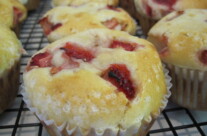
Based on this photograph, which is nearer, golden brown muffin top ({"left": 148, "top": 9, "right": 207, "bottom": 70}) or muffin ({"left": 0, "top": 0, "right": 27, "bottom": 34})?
golden brown muffin top ({"left": 148, "top": 9, "right": 207, "bottom": 70})

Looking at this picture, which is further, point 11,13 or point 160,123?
point 11,13

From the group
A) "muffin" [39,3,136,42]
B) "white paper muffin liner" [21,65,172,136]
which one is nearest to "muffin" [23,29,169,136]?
"white paper muffin liner" [21,65,172,136]

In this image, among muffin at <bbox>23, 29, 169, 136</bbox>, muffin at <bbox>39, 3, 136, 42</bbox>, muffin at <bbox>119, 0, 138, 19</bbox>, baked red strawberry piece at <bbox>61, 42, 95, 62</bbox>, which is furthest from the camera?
muffin at <bbox>119, 0, 138, 19</bbox>

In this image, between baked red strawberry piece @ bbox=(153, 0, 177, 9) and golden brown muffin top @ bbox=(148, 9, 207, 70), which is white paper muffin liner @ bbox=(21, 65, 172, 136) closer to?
golden brown muffin top @ bbox=(148, 9, 207, 70)

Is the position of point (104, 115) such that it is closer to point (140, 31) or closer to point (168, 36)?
point (168, 36)

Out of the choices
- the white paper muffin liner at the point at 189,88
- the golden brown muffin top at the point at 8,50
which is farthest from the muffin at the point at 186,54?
the golden brown muffin top at the point at 8,50

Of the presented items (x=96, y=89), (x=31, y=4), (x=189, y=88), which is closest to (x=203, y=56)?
(x=189, y=88)

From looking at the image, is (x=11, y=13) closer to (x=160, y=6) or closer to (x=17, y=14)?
(x=17, y=14)
